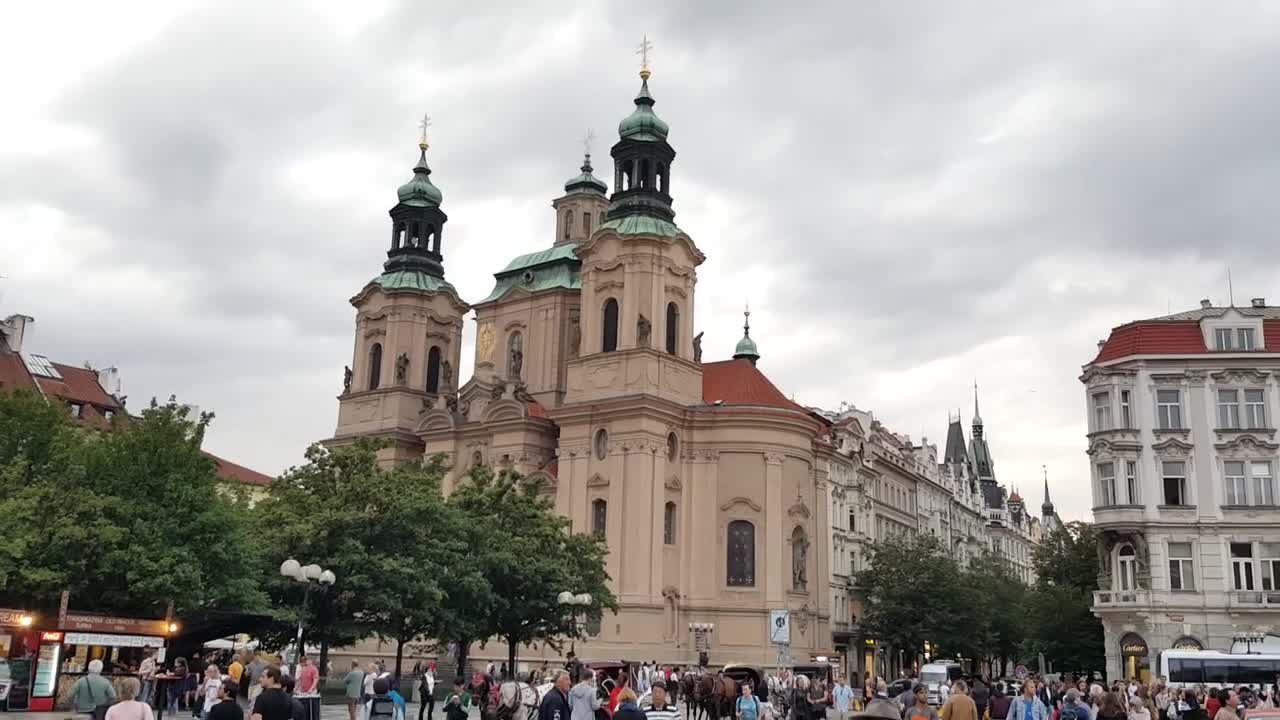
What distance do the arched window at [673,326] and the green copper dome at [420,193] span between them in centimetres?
2026

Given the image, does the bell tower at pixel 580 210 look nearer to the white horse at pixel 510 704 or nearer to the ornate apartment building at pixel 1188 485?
the ornate apartment building at pixel 1188 485

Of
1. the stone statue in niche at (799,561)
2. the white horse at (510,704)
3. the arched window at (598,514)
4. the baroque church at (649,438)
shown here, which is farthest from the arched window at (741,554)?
the white horse at (510,704)

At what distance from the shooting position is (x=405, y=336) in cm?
7119

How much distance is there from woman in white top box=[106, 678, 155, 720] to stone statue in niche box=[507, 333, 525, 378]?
184 ft

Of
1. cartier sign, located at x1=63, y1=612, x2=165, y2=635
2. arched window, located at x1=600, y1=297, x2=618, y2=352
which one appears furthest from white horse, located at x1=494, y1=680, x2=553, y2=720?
arched window, located at x1=600, y1=297, x2=618, y2=352

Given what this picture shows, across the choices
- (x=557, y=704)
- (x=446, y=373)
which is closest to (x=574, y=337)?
(x=446, y=373)

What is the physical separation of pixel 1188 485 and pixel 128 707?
45652 mm

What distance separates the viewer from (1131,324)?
50.8m

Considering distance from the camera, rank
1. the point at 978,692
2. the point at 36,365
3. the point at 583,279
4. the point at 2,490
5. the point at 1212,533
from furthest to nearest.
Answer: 1. the point at 36,365
2. the point at 583,279
3. the point at 1212,533
4. the point at 2,490
5. the point at 978,692

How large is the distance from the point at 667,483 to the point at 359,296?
1011 inches

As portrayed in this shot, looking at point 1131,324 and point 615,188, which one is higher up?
point 615,188

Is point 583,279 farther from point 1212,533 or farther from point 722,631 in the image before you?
point 1212,533

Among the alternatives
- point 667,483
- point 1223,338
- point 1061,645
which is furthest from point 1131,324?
point 667,483

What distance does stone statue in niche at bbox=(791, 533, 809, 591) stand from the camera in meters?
58.4
